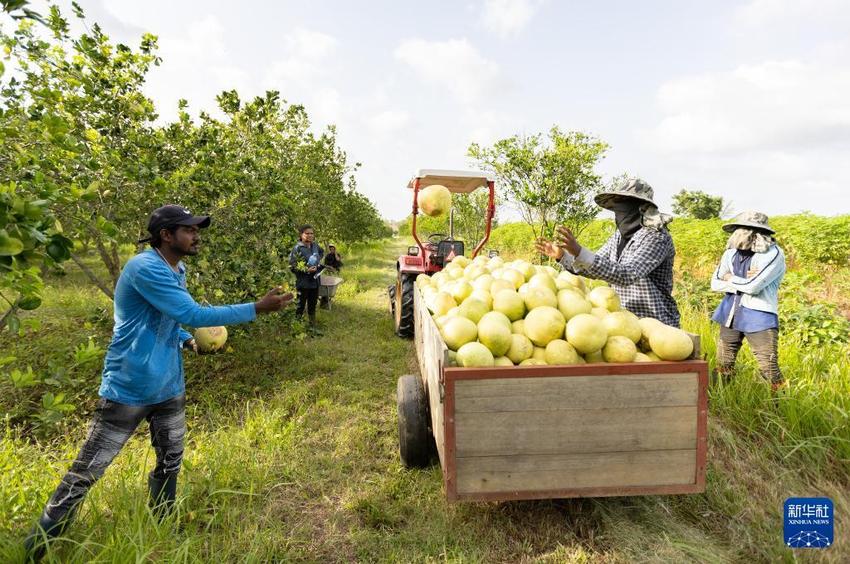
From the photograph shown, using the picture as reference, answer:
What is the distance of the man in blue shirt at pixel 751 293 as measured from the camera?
3918 mm

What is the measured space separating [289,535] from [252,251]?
3.33 meters

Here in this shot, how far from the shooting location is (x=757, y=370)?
4.07 meters

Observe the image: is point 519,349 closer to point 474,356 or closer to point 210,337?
point 474,356

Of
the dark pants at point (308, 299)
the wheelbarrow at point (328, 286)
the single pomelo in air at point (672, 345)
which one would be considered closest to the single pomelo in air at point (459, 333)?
the single pomelo in air at point (672, 345)

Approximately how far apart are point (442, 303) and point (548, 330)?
0.92 meters

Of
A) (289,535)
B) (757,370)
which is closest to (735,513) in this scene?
(757,370)

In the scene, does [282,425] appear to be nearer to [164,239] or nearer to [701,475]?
[164,239]

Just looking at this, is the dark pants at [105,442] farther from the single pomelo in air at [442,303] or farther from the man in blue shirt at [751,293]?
the man in blue shirt at [751,293]

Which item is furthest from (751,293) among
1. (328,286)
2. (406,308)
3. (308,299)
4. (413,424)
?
(328,286)

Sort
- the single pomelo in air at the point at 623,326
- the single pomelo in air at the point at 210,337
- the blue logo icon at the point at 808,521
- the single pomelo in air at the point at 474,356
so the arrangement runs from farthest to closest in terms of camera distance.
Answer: the single pomelo in air at the point at 210,337
the single pomelo in air at the point at 623,326
the single pomelo in air at the point at 474,356
the blue logo icon at the point at 808,521

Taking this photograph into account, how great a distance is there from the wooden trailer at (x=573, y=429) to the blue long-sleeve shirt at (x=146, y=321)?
134cm

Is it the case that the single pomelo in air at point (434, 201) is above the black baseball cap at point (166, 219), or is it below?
above

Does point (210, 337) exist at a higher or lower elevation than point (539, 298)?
lower

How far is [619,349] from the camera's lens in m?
2.46
